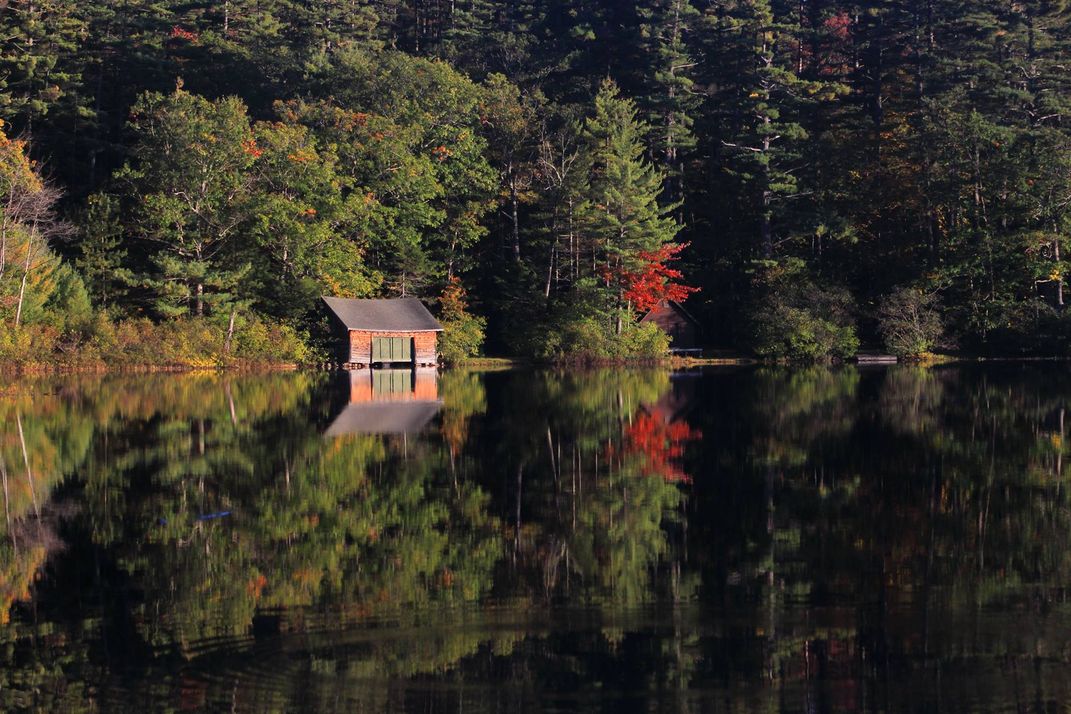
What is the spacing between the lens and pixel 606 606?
1146 cm

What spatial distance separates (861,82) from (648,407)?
48704mm

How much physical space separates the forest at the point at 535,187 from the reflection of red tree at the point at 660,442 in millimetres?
30109

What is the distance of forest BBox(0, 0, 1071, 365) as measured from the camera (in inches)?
2237

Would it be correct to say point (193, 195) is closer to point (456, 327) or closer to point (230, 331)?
point (230, 331)

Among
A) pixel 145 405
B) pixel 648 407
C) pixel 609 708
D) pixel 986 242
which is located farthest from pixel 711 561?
pixel 986 242

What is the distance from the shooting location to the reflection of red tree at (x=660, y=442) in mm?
20047

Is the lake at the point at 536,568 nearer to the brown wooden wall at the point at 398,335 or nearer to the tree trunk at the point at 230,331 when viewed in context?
the tree trunk at the point at 230,331

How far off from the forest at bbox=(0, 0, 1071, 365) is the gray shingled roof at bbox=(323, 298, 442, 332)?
1.75m

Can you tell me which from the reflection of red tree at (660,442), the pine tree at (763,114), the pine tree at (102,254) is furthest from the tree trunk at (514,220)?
the reflection of red tree at (660,442)

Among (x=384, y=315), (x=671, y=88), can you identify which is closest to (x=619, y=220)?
(x=384, y=315)

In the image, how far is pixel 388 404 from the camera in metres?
34.6

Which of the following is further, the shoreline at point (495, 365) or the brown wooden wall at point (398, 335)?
the brown wooden wall at point (398, 335)

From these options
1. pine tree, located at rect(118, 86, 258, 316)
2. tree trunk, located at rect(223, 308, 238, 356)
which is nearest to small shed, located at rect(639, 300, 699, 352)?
tree trunk, located at rect(223, 308, 238, 356)

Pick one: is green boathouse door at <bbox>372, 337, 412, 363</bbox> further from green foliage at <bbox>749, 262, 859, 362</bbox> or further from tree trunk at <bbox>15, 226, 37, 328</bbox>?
green foliage at <bbox>749, 262, 859, 362</bbox>
